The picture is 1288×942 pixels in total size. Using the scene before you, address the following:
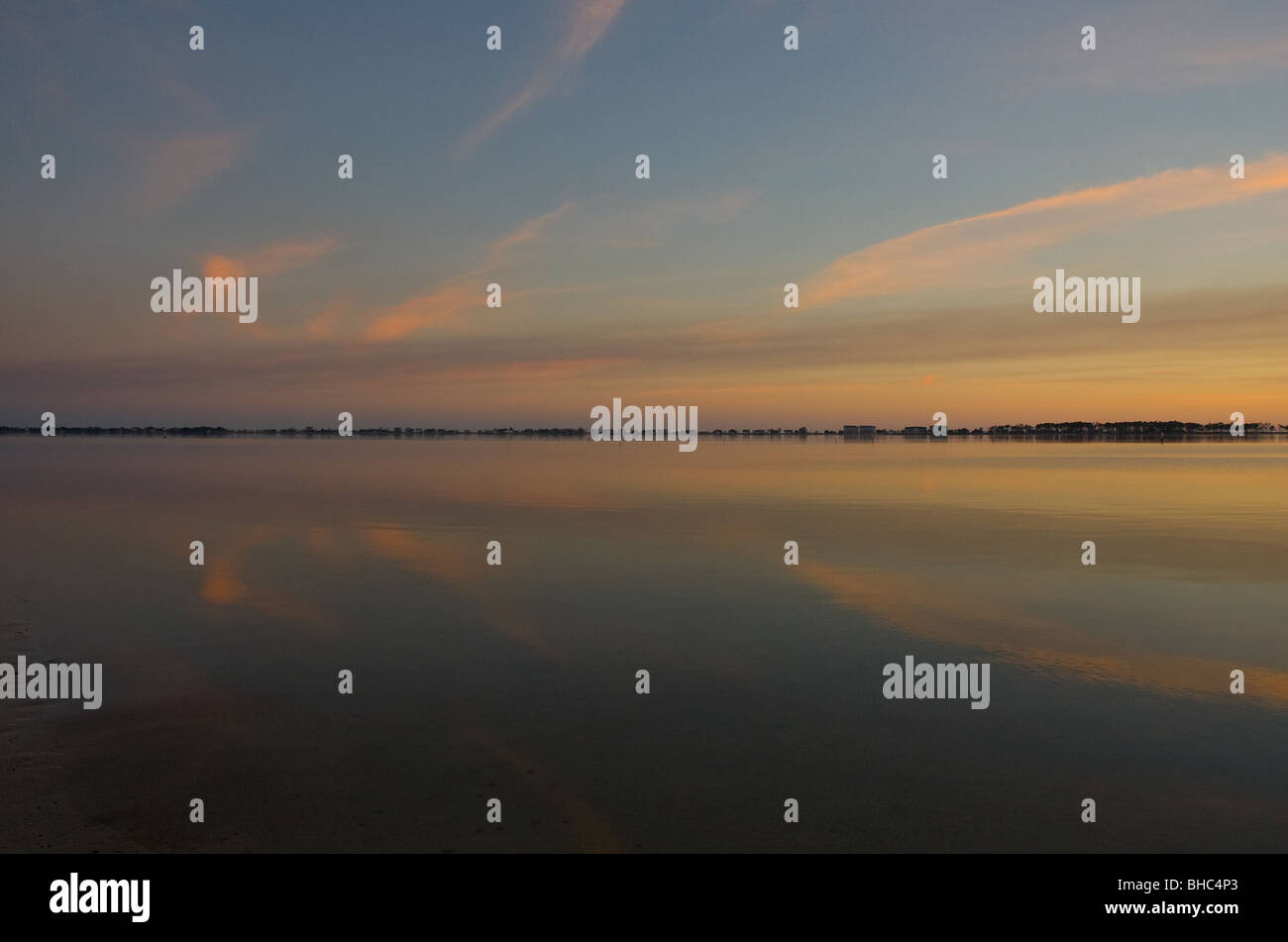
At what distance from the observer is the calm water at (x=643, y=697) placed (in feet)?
29.9

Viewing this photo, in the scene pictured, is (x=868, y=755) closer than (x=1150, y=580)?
Yes

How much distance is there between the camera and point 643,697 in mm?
13062

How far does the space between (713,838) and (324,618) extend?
1152 cm

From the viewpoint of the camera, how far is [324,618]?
1784 centimetres

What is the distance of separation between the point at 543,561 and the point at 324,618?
786 cm

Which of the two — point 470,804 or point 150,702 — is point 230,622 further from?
point 470,804

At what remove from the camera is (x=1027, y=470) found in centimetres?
7194

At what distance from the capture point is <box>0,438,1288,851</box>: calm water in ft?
29.9
